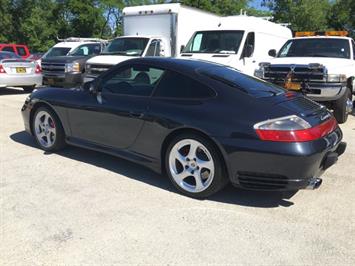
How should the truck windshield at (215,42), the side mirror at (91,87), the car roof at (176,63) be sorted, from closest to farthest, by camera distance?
the car roof at (176,63), the side mirror at (91,87), the truck windshield at (215,42)

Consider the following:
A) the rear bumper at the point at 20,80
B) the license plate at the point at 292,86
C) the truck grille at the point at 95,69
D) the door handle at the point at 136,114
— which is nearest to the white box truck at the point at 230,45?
the license plate at the point at 292,86

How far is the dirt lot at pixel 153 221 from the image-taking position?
3.41m

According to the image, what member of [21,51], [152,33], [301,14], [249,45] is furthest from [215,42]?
[301,14]

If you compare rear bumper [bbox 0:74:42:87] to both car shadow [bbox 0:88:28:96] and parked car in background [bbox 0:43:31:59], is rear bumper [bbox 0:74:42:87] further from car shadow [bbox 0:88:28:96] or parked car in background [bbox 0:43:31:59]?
parked car in background [bbox 0:43:31:59]

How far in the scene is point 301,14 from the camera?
3406 cm

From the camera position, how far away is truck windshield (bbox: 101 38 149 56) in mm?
12508

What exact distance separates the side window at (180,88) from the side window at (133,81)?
0.13m

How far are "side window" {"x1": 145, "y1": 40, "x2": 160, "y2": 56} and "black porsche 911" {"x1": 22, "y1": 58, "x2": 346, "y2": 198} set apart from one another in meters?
7.08

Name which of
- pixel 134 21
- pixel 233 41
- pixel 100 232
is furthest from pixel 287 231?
pixel 134 21

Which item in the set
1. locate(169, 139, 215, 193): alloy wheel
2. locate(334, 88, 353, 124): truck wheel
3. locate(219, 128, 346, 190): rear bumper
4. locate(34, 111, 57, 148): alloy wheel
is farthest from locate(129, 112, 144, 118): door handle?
locate(334, 88, 353, 124): truck wheel

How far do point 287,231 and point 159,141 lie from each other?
5.48 ft

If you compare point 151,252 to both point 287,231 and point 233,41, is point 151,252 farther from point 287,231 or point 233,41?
point 233,41

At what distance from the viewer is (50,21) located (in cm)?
4547

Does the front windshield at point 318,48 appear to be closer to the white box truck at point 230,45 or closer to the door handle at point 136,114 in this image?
the white box truck at point 230,45
